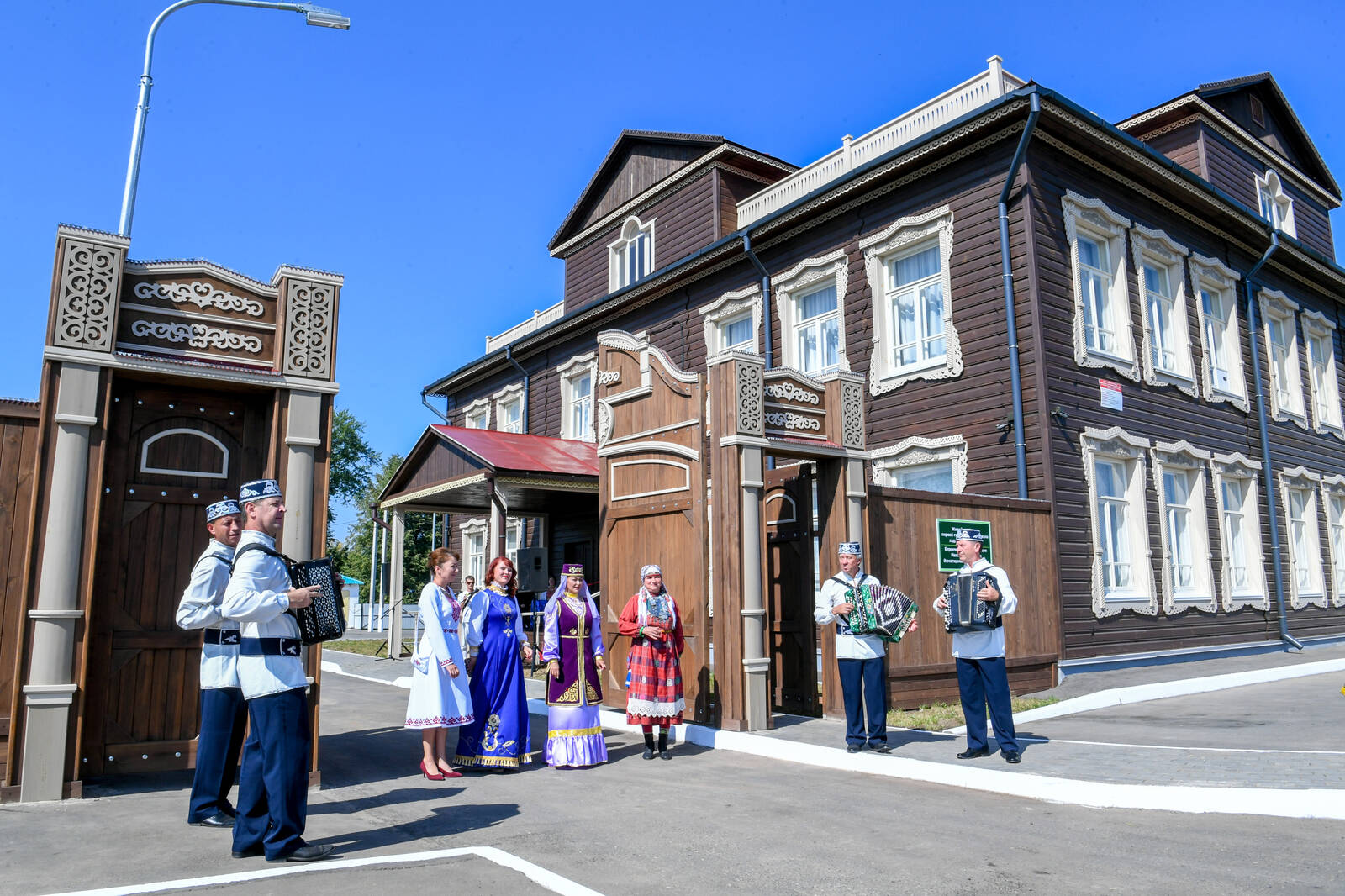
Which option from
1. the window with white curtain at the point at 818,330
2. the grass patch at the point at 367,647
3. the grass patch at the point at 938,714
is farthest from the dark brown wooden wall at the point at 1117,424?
the grass patch at the point at 367,647

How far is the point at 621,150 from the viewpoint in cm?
2281

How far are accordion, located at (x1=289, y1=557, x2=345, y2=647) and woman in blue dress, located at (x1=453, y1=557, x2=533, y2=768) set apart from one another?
111 inches

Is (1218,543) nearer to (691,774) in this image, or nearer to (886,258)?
(886,258)

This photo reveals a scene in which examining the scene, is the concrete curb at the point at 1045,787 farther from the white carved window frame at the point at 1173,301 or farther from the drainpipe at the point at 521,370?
the drainpipe at the point at 521,370

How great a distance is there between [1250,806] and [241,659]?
6049mm

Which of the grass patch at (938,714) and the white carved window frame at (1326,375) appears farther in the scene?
the white carved window frame at (1326,375)

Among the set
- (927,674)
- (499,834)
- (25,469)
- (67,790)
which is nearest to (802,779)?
(499,834)

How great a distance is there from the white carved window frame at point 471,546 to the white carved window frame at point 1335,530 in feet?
63.8

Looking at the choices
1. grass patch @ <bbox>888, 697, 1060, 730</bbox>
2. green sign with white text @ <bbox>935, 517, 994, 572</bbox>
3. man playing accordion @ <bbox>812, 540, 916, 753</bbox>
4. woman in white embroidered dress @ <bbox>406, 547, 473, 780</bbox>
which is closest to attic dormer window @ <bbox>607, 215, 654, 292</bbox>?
green sign with white text @ <bbox>935, 517, 994, 572</bbox>

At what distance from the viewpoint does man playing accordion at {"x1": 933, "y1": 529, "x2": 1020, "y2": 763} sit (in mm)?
7598

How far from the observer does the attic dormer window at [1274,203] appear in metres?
20.0

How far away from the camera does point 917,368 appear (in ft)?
47.8

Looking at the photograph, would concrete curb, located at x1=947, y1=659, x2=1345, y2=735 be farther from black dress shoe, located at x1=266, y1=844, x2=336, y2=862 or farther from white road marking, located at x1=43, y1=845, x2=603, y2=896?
black dress shoe, located at x1=266, y1=844, x2=336, y2=862

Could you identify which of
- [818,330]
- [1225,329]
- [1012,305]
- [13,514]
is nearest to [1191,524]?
[1225,329]
